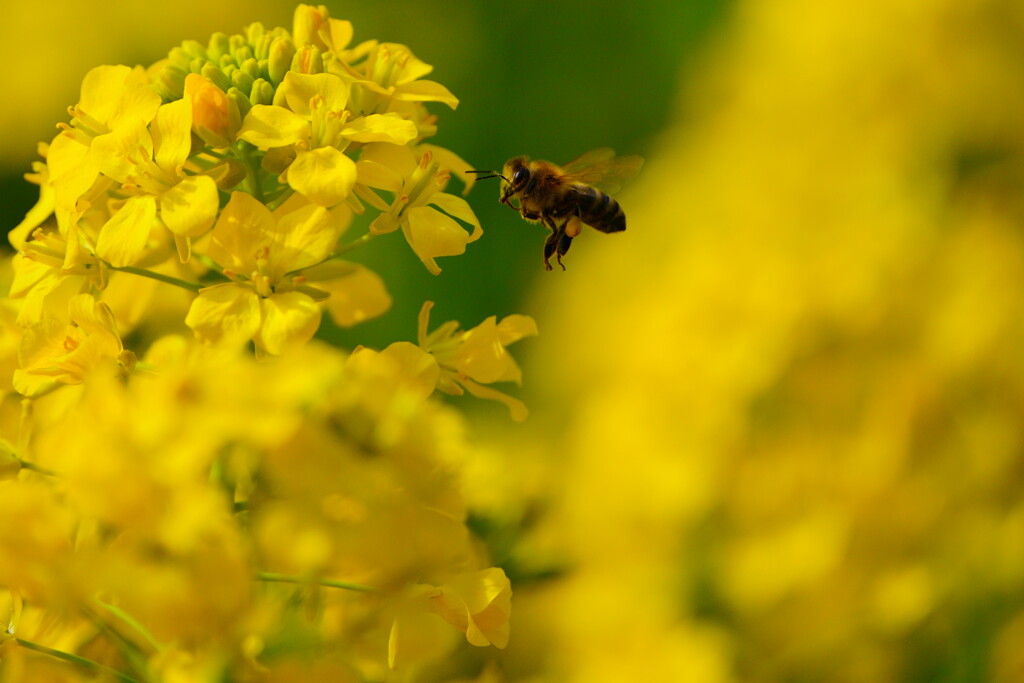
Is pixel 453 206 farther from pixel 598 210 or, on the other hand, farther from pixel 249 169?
pixel 598 210

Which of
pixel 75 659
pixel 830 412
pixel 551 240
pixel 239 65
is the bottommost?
pixel 75 659

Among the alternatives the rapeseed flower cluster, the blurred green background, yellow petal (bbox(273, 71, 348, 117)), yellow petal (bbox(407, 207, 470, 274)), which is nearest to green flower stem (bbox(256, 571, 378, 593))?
the rapeseed flower cluster

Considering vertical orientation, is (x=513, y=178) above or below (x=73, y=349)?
above

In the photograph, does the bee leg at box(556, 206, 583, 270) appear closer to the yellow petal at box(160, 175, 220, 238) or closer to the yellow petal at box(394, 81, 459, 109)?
the yellow petal at box(394, 81, 459, 109)

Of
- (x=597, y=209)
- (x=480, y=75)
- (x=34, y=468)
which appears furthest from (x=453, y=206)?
(x=480, y=75)

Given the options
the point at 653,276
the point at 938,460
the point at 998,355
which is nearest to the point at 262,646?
the point at 938,460

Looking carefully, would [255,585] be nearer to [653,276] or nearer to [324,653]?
[324,653]

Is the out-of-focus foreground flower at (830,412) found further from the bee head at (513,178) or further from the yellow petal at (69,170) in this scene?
the yellow petal at (69,170)
